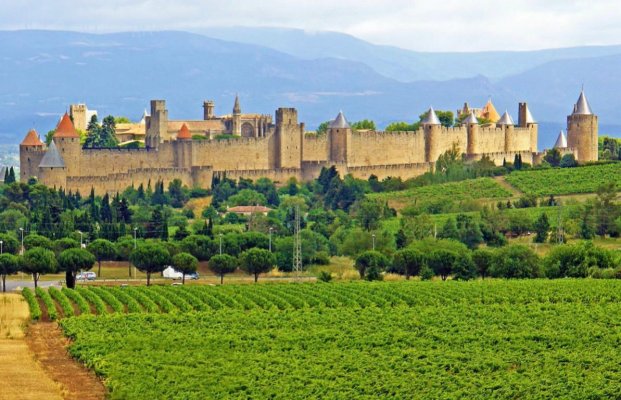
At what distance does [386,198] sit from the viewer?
75125mm

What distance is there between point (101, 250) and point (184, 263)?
499 centimetres

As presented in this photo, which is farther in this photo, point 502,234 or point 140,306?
point 502,234

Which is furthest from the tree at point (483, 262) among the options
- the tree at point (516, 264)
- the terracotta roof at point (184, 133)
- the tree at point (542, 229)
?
the terracotta roof at point (184, 133)

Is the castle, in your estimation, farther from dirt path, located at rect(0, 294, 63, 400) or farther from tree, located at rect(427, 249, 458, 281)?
dirt path, located at rect(0, 294, 63, 400)

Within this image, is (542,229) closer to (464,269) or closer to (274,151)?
(464,269)

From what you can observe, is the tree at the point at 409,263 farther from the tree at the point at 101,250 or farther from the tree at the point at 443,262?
the tree at the point at 101,250

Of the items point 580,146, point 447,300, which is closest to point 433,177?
point 580,146

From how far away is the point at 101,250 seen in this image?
5681 centimetres

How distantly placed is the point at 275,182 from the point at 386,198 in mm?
7382

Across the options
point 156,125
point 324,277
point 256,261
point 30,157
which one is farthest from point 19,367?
point 156,125

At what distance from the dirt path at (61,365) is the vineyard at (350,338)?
31 cm

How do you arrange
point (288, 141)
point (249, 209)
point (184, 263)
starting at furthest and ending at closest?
point (288, 141) → point (249, 209) → point (184, 263)

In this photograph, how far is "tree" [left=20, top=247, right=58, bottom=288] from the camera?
171 ft

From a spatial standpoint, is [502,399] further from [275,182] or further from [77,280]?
[275,182]
